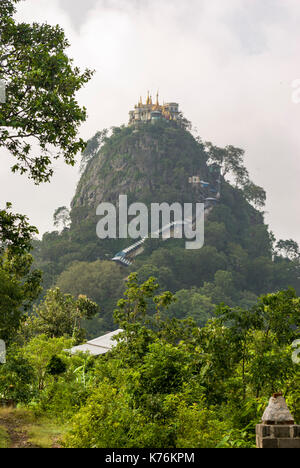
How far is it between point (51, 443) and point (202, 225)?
72307 mm

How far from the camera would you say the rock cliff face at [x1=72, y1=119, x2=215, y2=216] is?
83.2 m

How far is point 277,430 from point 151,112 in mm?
90443

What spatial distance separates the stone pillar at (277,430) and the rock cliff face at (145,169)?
7513cm

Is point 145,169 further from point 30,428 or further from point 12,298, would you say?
point 30,428

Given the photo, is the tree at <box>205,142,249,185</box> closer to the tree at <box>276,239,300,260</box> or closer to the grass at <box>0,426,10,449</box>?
the tree at <box>276,239,300,260</box>

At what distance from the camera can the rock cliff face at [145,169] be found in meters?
83.2

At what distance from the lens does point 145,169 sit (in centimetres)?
8638

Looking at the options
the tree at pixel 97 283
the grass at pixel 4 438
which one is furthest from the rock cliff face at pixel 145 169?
the grass at pixel 4 438

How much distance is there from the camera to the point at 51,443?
25.2ft

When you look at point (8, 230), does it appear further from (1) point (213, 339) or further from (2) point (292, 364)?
(2) point (292, 364)

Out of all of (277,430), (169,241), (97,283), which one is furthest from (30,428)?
(169,241)

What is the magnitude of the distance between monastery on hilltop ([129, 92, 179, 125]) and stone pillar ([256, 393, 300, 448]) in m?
89.2

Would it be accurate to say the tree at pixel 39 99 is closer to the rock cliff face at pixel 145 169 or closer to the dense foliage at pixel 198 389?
the dense foliage at pixel 198 389

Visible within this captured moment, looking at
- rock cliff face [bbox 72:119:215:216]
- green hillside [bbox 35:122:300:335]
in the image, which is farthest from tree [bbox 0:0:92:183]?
rock cliff face [bbox 72:119:215:216]
